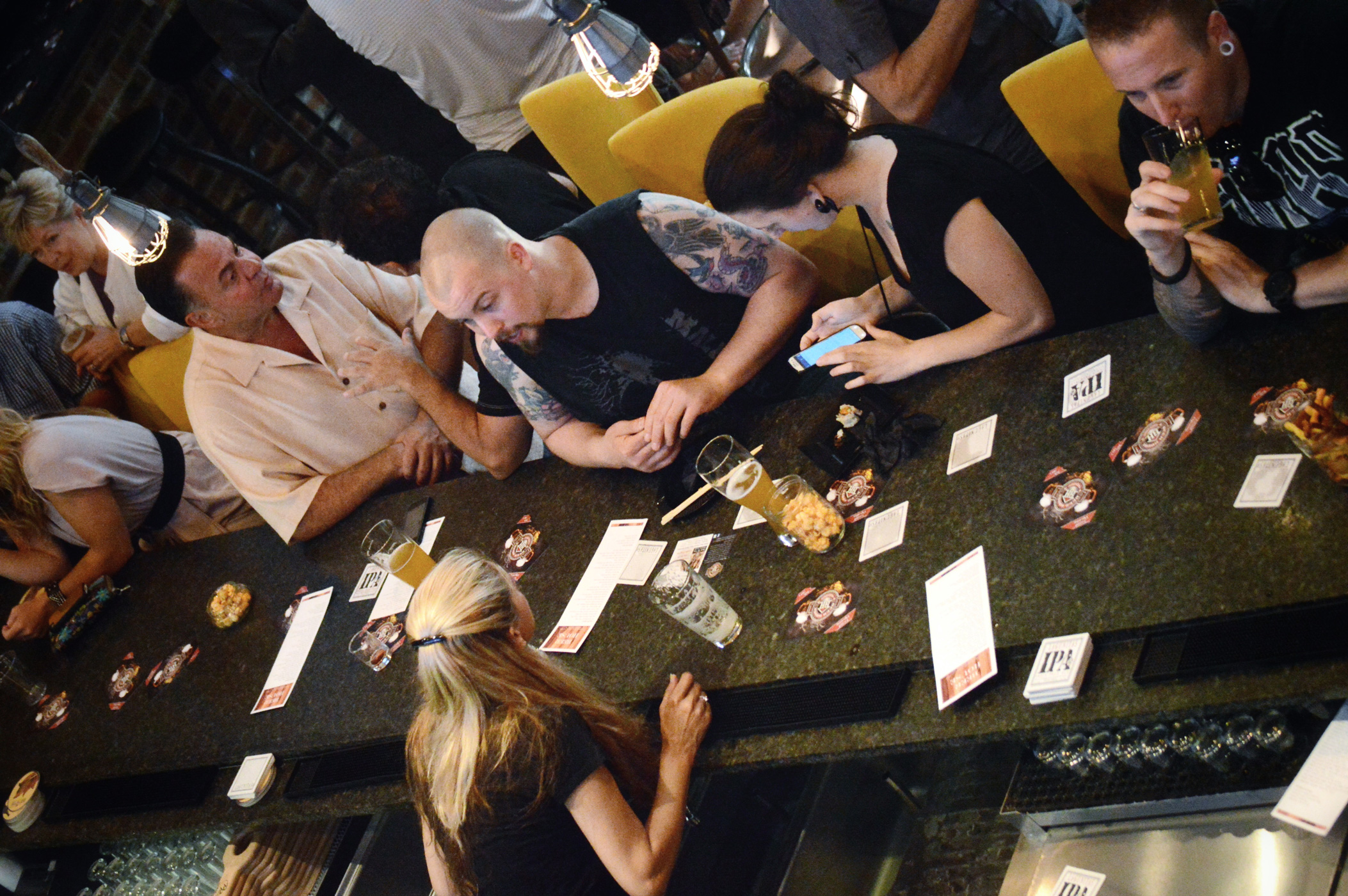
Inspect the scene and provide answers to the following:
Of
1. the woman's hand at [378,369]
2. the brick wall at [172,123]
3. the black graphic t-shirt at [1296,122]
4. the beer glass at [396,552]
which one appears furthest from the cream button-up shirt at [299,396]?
the brick wall at [172,123]

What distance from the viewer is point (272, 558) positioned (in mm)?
3230

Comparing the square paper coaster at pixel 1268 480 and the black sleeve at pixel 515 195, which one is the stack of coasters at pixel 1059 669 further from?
the black sleeve at pixel 515 195

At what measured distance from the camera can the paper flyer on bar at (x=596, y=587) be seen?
2.20 metres

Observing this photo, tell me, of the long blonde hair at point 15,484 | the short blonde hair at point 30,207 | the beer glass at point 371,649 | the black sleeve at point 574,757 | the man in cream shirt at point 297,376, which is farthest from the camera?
the short blonde hair at point 30,207

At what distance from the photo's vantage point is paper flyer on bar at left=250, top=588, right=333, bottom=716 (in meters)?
2.65

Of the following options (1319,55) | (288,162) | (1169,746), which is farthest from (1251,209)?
(288,162)

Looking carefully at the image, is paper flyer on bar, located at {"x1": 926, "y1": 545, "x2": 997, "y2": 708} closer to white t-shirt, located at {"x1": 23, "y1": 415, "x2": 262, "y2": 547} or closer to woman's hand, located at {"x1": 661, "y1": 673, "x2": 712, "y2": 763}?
woman's hand, located at {"x1": 661, "y1": 673, "x2": 712, "y2": 763}

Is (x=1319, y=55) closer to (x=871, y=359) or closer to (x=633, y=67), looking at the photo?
(x=871, y=359)

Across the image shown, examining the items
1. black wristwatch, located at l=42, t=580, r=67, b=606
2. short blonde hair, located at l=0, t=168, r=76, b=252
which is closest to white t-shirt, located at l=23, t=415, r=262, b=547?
black wristwatch, located at l=42, t=580, r=67, b=606

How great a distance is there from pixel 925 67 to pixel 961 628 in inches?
53.2

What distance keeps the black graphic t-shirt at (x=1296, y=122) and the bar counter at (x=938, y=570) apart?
0.24m

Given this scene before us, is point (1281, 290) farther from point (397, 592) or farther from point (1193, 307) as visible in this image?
point (397, 592)

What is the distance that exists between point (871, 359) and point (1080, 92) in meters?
0.73

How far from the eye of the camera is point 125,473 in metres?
3.58
